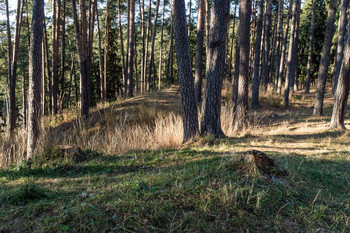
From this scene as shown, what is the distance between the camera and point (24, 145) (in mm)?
6586

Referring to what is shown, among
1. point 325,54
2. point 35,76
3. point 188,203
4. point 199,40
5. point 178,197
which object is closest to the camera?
point 188,203

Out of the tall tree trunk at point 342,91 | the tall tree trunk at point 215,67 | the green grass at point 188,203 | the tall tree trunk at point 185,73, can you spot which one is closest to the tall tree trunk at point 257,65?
the tall tree trunk at point 342,91

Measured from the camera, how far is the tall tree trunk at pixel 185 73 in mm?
6285

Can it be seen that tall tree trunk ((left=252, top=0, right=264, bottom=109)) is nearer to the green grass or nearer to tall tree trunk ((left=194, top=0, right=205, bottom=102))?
tall tree trunk ((left=194, top=0, right=205, bottom=102))

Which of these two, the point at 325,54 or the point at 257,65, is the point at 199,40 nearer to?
the point at 257,65

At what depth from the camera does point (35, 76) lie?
248 inches

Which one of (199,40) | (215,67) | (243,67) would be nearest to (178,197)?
(215,67)

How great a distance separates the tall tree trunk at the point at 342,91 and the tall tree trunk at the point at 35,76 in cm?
893

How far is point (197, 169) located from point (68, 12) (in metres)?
21.1

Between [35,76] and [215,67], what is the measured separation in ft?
15.7

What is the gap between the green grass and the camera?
2459mm

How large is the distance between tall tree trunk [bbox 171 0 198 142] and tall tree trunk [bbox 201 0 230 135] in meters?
0.38

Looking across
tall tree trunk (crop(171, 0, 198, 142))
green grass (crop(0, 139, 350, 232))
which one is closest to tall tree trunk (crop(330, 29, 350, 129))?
green grass (crop(0, 139, 350, 232))

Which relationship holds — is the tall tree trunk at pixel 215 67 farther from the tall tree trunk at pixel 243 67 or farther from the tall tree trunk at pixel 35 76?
the tall tree trunk at pixel 35 76
